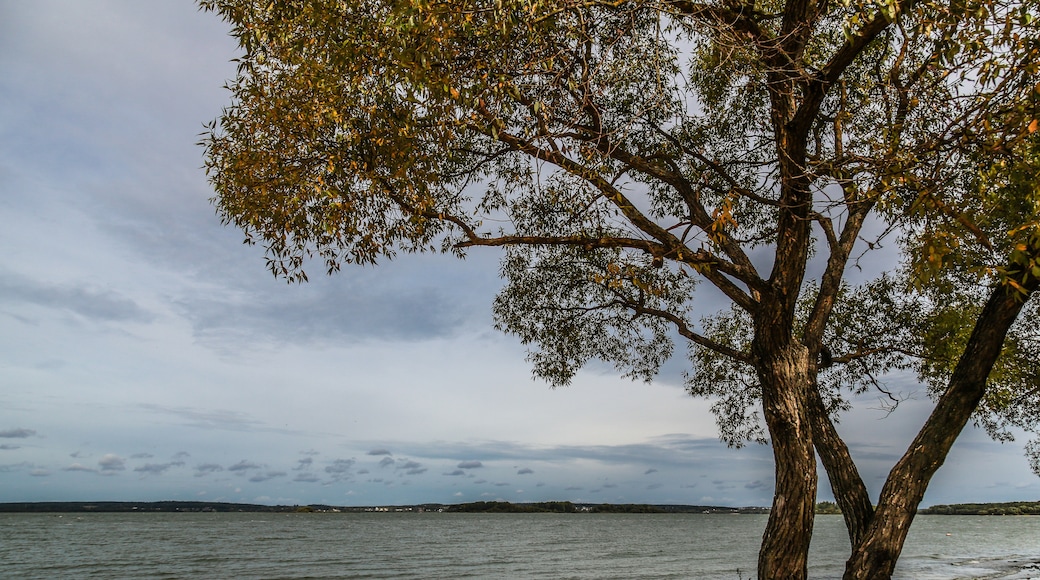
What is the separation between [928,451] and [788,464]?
2273mm

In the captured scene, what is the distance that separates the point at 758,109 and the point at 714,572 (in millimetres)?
25318

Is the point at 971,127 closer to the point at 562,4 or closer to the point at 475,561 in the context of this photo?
the point at 562,4

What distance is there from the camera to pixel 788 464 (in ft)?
33.2

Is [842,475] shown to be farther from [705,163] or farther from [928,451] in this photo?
[705,163]

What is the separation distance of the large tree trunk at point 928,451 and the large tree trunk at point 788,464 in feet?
3.36

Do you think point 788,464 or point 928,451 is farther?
point 928,451

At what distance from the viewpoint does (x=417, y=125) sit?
8328 millimetres

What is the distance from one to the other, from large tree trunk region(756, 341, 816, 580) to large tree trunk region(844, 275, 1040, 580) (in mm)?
1025

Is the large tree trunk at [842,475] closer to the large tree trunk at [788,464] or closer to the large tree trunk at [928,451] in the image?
the large tree trunk at [928,451]

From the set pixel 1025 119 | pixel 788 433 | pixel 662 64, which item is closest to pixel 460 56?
pixel 662 64

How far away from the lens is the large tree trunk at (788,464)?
9.82 meters

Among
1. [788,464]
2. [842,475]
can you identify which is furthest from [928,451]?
[788,464]

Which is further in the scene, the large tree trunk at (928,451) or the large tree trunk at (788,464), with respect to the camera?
the large tree trunk at (928,451)

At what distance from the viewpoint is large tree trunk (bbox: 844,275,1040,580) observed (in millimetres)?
10227
